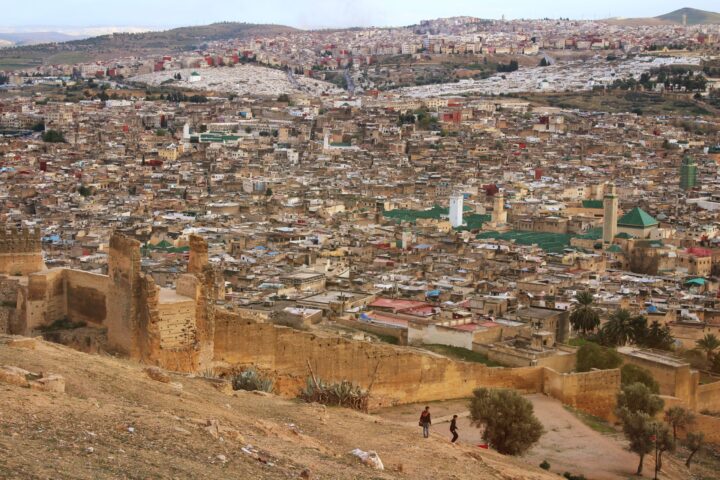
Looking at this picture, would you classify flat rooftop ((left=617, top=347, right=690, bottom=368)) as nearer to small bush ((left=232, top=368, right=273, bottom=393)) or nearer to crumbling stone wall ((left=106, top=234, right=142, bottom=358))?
small bush ((left=232, top=368, right=273, bottom=393))

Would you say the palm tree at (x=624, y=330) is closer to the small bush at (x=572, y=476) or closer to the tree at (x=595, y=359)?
the tree at (x=595, y=359)

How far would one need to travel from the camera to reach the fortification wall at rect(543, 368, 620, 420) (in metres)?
16.4

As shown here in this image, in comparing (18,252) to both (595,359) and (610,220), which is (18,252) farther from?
(610,220)

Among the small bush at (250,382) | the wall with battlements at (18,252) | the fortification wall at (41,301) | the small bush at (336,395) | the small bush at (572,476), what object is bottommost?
the small bush at (572,476)

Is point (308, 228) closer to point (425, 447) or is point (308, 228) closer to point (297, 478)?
point (425, 447)

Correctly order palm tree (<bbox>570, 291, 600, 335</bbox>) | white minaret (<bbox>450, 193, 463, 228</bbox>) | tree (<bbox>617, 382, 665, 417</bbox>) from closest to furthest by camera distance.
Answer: tree (<bbox>617, 382, 665, 417</bbox>) → palm tree (<bbox>570, 291, 600, 335</bbox>) → white minaret (<bbox>450, 193, 463, 228</bbox>)

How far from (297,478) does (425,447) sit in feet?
10.6

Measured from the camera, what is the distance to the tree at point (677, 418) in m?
16.5

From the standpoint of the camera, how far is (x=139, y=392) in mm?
9242

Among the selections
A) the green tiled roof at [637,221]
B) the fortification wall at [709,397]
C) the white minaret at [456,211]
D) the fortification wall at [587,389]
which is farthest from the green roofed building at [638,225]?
the fortification wall at [587,389]

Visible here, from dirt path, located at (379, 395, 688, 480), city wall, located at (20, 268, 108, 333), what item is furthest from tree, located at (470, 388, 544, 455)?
city wall, located at (20, 268, 108, 333)

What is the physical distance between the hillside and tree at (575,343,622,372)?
19.2 ft

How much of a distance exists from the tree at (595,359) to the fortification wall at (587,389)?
754mm

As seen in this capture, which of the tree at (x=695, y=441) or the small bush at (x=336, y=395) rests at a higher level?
the small bush at (x=336, y=395)
